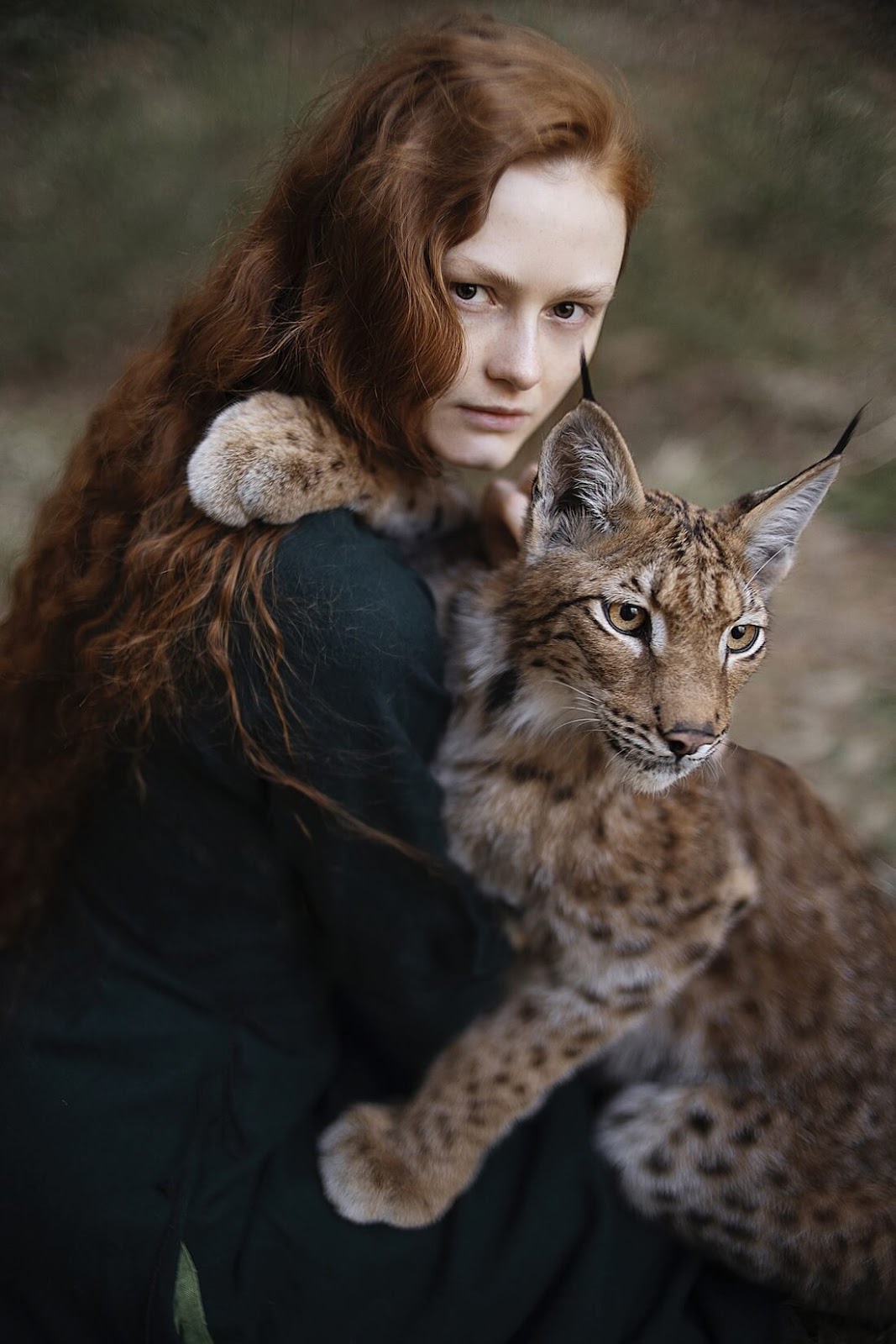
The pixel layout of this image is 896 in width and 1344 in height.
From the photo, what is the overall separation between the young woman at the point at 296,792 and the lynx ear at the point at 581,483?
15 centimetres

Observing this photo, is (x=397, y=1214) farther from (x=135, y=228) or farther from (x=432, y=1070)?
(x=135, y=228)

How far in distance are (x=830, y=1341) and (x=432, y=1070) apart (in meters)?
0.80

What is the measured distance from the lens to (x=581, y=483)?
1.38 m

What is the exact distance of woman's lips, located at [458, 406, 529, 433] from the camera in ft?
4.77

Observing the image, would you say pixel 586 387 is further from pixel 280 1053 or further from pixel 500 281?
pixel 280 1053

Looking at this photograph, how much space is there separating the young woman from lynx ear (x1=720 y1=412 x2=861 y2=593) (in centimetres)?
37

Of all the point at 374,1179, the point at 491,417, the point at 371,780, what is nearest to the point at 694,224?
the point at 491,417

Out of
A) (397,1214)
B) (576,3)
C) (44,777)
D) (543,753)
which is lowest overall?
(397,1214)

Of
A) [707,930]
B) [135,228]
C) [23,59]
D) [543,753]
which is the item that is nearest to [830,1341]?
[707,930]

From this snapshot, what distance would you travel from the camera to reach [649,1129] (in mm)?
1664

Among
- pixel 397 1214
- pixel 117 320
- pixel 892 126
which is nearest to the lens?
pixel 397 1214

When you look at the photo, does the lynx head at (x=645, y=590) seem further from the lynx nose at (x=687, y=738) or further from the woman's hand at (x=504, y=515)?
the woman's hand at (x=504, y=515)

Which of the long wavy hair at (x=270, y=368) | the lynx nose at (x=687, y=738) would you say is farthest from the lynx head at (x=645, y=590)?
the long wavy hair at (x=270, y=368)

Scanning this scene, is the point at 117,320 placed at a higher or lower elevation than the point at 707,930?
higher
